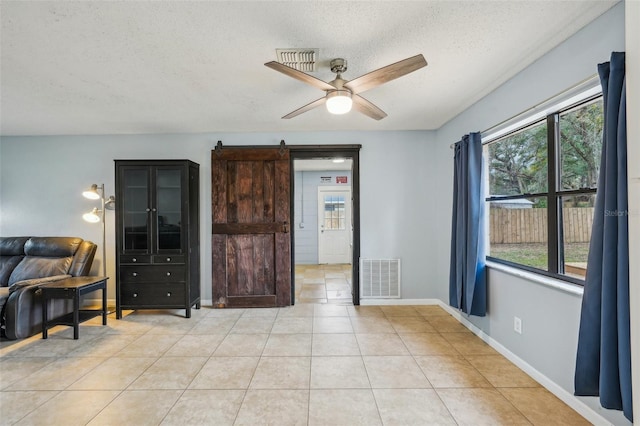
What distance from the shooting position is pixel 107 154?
434 centimetres

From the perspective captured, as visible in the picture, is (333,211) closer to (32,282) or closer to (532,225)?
(532,225)

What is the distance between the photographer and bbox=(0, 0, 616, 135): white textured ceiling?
1.76 m

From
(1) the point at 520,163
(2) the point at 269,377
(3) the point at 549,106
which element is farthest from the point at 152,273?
(3) the point at 549,106

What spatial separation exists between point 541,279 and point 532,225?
0.57 metres

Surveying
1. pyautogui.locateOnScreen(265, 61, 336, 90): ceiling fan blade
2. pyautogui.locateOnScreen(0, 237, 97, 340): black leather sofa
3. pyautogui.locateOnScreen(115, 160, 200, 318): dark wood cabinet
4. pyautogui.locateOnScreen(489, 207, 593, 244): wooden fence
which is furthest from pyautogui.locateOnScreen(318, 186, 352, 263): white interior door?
pyautogui.locateOnScreen(265, 61, 336, 90): ceiling fan blade

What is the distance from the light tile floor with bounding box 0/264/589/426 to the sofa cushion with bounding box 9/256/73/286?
31.1 inches

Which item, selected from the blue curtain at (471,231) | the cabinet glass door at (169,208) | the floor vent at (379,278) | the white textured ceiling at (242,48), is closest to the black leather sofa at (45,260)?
the cabinet glass door at (169,208)

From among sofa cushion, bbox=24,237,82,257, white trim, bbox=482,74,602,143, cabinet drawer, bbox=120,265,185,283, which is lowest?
cabinet drawer, bbox=120,265,185,283

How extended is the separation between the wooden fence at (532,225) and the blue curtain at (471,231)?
0.21 m

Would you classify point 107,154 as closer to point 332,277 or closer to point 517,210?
point 332,277

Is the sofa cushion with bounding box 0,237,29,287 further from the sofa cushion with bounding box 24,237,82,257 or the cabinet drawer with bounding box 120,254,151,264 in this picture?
the cabinet drawer with bounding box 120,254,151,264

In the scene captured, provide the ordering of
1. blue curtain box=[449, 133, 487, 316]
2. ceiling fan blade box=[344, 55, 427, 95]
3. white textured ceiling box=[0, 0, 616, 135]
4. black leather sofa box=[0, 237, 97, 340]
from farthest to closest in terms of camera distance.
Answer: black leather sofa box=[0, 237, 97, 340] < blue curtain box=[449, 133, 487, 316] < ceiling fan blade box=[344, 55, 427, 95] < white textured ceiling box=[0, 0, 616, 135]

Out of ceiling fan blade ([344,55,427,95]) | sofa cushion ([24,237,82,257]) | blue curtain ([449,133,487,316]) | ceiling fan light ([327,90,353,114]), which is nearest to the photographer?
ceiling fan blade ([344,55,427,95])

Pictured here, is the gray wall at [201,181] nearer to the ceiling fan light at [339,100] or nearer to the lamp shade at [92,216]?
the lamp shade at [92,216]
